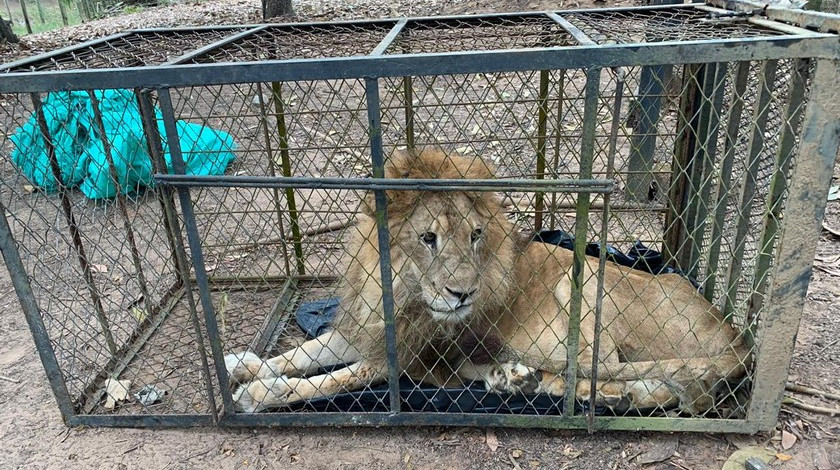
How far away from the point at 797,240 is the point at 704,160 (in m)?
1.20

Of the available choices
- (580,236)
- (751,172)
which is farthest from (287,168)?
(751,172)

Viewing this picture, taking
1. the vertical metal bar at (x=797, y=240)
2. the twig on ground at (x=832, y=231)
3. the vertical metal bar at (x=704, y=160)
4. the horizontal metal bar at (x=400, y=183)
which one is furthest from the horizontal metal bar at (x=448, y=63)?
the twig on ground at (x=832, y=231)

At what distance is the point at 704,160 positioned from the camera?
4.18 meters

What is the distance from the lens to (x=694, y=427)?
3498 mm

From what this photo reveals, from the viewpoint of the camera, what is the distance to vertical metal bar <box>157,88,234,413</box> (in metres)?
3.09

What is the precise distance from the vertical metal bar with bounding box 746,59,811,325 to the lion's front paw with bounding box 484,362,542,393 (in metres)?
1.21

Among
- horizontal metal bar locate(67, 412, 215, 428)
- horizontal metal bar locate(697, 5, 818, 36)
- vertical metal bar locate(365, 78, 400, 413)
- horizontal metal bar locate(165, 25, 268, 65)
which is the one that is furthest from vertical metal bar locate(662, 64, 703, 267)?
horizontal metal bar locate(67, 412, 215, 428)

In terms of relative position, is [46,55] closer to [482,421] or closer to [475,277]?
[475,277]

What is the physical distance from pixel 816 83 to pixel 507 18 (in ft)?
7.31

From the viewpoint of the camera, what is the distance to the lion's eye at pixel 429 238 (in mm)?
3498

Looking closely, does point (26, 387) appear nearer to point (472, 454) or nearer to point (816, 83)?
point (472, 454)

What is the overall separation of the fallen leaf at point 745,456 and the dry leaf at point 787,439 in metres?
0.10

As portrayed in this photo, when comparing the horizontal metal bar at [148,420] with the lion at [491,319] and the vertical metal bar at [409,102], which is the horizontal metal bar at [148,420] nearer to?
the lion at [491,319]

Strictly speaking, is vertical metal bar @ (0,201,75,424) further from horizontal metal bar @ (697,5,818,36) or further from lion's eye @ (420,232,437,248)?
horizontal metal bar @ (697,5,818,36)
